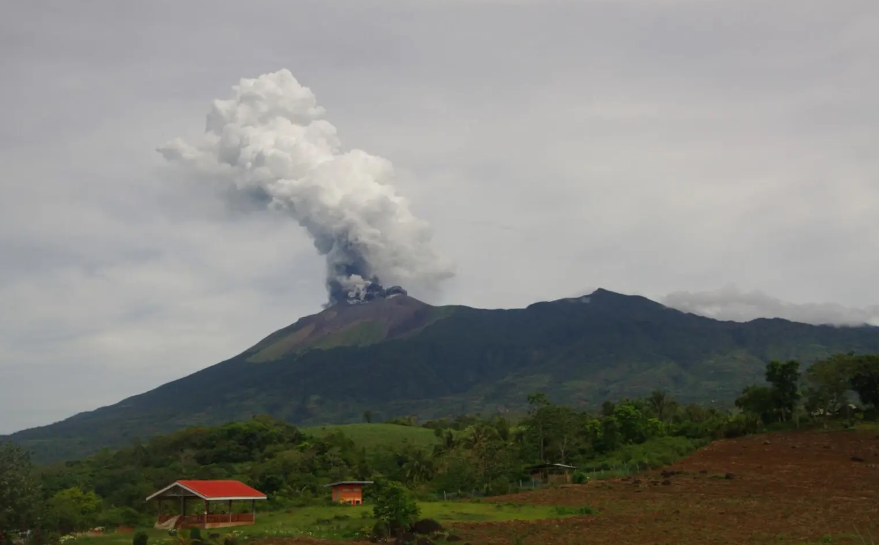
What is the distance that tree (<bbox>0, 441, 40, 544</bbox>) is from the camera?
2623 centimetres

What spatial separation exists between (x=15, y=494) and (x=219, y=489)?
12485 mm

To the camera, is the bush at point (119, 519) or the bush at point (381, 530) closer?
the bush at point (381, 530)

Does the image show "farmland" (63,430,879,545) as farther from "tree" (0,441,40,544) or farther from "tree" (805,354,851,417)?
"tree" (0,441,40,544)

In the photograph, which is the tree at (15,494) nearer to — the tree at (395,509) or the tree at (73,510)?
the tree at (73,510)

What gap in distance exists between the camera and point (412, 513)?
3048 centimetres

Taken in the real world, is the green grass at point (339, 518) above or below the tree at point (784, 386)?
below

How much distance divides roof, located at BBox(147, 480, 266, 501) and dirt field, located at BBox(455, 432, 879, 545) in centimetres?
1129

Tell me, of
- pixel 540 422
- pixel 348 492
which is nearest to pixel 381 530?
pixel 348 492

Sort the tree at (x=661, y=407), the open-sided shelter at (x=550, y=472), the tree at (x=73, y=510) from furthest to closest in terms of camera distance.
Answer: the tree at (x=661, y=407) → the open-sided shelter at (x=550, y=472) → the tree at (x=73, y=510)

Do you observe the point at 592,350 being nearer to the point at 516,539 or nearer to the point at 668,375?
the point at 668,375

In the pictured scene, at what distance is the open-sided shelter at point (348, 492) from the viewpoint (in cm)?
4769

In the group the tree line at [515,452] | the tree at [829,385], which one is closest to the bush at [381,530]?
the tree line at [515,452]

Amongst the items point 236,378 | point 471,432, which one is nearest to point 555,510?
point 471,432

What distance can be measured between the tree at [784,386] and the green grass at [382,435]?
1209 inches
